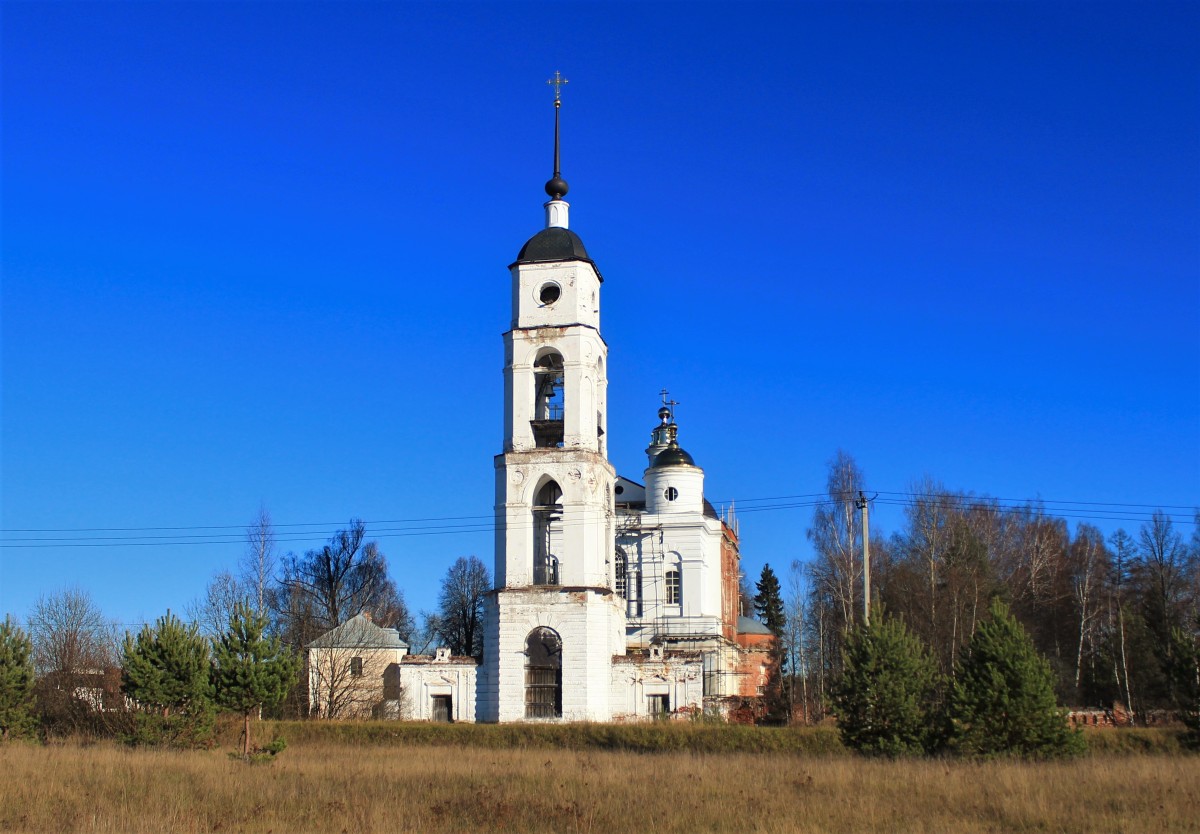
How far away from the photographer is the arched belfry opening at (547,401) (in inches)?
1626

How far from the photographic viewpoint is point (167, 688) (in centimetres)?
2791

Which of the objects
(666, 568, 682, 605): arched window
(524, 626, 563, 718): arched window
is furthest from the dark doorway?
(666, 568, 682, 605): arched window

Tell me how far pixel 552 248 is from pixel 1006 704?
896 inches

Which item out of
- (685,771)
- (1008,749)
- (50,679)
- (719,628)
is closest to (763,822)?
(685,771)

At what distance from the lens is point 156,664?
28062 millimetres

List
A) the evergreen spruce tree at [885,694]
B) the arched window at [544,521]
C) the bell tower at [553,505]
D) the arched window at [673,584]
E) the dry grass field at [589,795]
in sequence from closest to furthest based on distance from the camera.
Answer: the dry grass field at [589,795] → the evergreen spruce tree at [885,694] → the bell tower at [553,505] → the arched window at [544,521] → the arched window at [673,584]

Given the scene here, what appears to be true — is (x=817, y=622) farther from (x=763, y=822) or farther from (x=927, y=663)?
(x=763, y=822)

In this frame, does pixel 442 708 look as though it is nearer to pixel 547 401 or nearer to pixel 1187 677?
pixel 547 401

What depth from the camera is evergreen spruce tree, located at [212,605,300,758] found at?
26984mm

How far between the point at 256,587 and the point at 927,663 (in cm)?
2883

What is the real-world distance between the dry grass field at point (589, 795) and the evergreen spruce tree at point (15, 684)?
208 inches

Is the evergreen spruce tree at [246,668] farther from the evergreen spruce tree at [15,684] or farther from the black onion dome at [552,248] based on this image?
the black onion dome at [552,248]

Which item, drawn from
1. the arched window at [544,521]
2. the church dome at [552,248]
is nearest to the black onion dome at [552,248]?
the church dome at [552,248]

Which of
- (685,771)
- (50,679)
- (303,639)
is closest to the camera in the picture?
(685,771)
